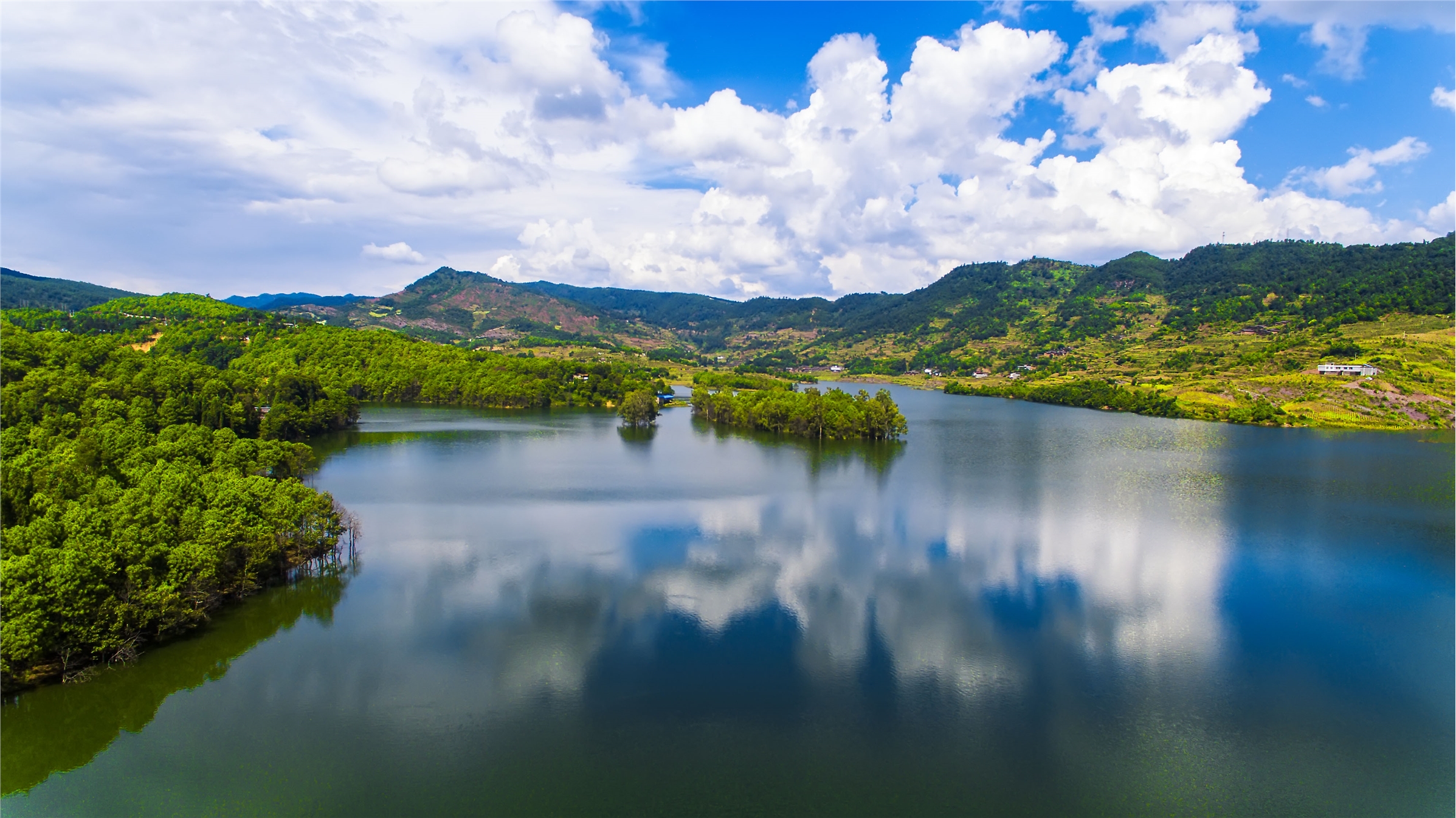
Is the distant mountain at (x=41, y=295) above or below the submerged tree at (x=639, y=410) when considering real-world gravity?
above

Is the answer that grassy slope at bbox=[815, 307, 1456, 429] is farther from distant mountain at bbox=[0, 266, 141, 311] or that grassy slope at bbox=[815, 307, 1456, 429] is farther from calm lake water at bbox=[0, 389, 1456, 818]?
distant mountain at bbox=[0, 266, 141, 311]

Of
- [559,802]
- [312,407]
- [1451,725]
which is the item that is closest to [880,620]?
[559,802]

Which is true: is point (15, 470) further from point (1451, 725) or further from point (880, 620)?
point (1451, 725)

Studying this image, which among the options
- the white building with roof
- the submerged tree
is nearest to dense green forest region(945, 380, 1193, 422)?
the white building with roof

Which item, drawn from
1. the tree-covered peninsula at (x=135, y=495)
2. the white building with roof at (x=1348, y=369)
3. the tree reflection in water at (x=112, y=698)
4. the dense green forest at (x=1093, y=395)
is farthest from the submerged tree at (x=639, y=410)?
the white building with roof at (x=1348, y=369)

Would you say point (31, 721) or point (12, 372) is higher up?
point (12, 372)

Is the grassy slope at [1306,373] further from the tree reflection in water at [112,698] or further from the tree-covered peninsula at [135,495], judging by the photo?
the tree reflection in water at [112,698]
